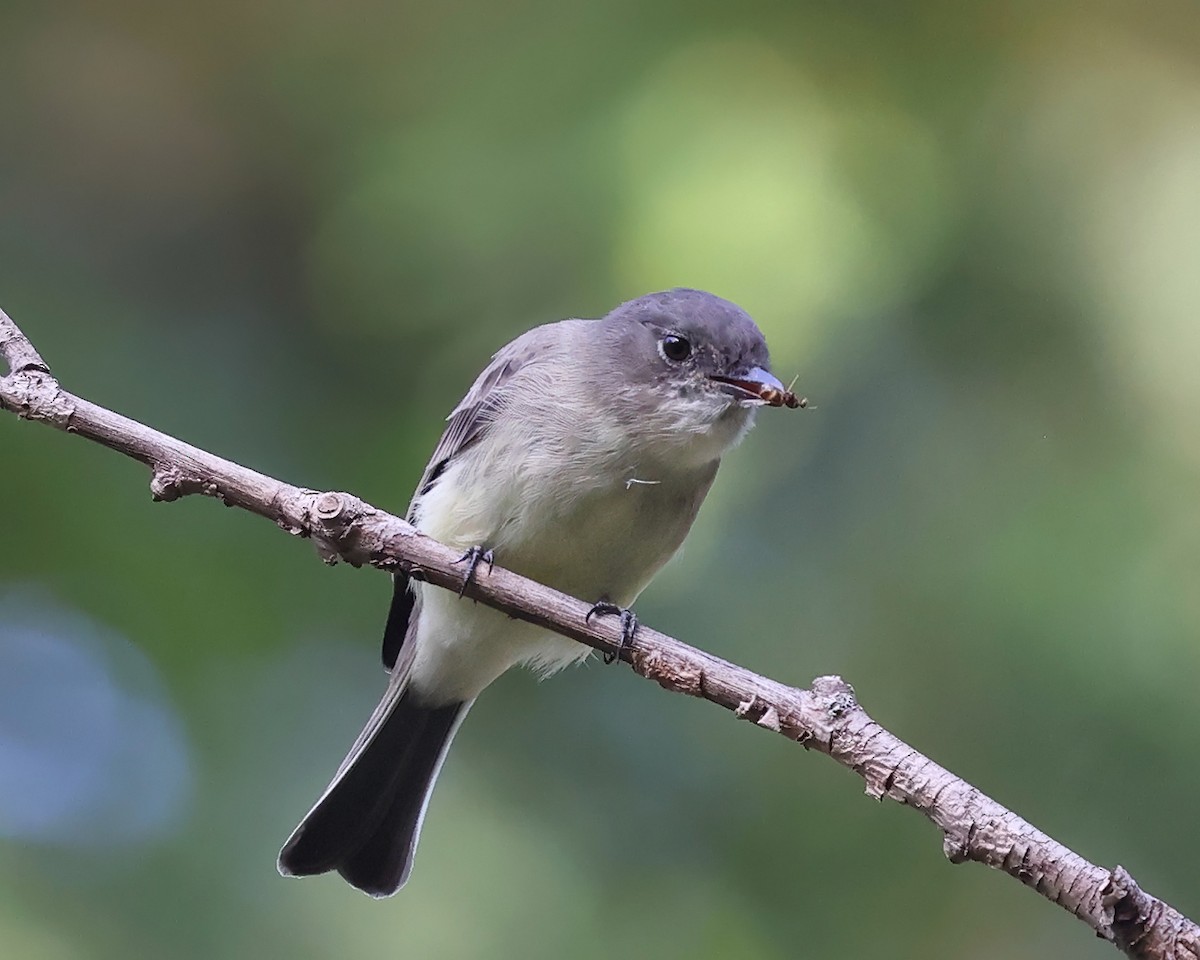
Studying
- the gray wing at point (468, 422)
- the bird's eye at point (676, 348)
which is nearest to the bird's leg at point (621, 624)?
the bird's eye at point (676, 348)

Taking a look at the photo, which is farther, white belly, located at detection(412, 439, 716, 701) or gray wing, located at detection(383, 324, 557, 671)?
gray wing, located at detection(383, 324, 557, 671)

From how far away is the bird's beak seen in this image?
261cm

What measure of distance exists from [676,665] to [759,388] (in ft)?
2.45

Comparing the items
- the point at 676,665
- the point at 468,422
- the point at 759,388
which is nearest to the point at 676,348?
the point at 759,388

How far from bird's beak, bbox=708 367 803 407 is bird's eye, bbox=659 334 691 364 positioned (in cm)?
10

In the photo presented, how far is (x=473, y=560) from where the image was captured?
7.93 feet

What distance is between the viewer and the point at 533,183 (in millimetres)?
3715

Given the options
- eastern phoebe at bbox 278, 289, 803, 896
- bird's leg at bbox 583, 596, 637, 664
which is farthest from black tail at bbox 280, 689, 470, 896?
bird's leg at bbox 583, 596, 637, 664

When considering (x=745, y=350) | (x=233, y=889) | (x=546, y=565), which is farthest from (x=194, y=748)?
(x=745, y=350)

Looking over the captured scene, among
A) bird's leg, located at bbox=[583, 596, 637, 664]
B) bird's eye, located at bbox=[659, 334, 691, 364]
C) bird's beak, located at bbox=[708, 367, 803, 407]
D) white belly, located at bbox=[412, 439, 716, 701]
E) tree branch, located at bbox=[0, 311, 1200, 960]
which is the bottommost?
tree branch, located at bbox=[0, 311, 1200, 960]

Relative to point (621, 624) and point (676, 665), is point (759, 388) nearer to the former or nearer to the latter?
point (621, 624)

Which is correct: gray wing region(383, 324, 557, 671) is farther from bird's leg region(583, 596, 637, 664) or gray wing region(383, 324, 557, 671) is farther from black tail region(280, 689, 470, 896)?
bird's leg region(583, 596, 637, 664)

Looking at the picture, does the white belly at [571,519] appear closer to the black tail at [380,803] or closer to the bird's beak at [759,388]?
the bird's beak at [759,388]

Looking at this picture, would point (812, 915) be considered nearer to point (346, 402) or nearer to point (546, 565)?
point (546, 565)
